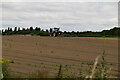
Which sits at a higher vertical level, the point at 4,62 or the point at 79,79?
the point at 4,62

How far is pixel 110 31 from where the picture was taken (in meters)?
48.6

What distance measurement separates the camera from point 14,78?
6.53 metres

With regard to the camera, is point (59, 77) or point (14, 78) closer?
point (59, 77)

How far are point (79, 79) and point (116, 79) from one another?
1.06 m

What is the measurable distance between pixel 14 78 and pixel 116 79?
2597mm

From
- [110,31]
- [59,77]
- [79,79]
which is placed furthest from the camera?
[110,31]

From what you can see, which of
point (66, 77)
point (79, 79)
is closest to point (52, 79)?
point (66, 77)

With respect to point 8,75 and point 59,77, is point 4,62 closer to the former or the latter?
point 8,75

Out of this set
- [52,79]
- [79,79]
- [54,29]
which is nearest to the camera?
[52,79]

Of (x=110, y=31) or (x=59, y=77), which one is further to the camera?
(x=110, y=31)

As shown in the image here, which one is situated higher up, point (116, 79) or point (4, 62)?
point (4, 62)

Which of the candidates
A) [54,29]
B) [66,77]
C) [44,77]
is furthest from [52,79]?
[54,29]

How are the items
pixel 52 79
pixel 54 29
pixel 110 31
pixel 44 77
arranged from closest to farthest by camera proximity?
pixel 44 77
pixel 52 79
pixel 54 29
pixel 110 31

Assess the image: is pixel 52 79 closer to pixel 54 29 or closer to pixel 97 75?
pixel 97 75
